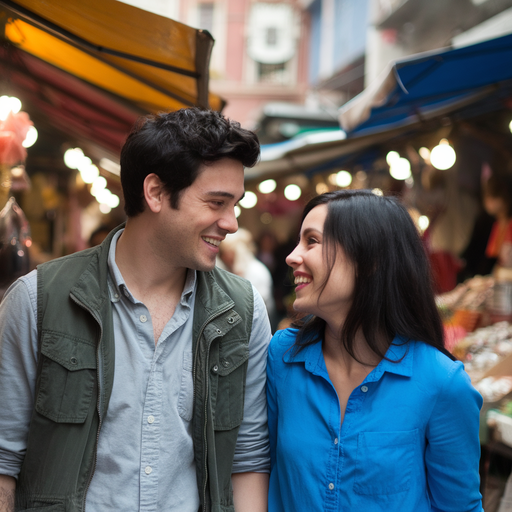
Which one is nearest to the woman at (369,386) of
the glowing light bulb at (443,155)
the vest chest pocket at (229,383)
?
the vest chest pocket at (229,383)

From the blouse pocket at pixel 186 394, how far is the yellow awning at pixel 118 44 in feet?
6.11

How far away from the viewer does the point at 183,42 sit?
2912 millimetres

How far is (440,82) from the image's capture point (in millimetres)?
4434

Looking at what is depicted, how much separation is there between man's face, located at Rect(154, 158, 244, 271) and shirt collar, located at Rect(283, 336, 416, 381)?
49cm

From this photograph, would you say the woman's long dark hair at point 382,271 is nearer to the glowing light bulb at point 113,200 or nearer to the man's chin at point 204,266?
the man's chin at point 204,266

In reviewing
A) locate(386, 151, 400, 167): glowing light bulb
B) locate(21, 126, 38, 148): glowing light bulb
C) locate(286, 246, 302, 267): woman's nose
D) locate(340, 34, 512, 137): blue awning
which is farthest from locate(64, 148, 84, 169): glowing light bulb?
locate(286, 246, 302, 267): woman's nose

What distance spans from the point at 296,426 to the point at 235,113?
22348 mm

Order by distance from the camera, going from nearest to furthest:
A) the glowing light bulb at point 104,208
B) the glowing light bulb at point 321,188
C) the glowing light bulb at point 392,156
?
the glowing light bulb at point 392,156
the glowing light bulb at point 321,188
the glowing light bulb at point 104,208

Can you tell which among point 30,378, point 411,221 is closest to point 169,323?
point 30,378

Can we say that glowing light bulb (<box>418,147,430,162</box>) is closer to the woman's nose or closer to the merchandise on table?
the merchandise on table

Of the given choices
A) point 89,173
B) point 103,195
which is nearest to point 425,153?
point 89,173

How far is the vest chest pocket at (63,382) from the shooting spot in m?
1.66

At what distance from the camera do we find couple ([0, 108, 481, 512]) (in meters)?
1.68

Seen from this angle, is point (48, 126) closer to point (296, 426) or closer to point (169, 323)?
point (169, 323)
